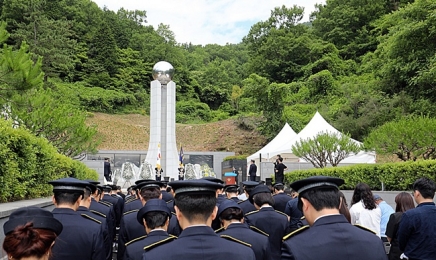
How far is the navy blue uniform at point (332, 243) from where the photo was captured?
7.25 ft

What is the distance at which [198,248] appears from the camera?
217 cm

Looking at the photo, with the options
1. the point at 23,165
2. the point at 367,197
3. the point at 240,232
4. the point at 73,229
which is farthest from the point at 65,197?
the point at 23,165

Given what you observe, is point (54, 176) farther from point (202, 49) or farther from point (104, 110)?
point (202, 49)

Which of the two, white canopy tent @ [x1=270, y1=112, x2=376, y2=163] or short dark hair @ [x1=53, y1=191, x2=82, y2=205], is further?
white canopy tent @ [x1=270, y1=112, x2=376, y2=163]

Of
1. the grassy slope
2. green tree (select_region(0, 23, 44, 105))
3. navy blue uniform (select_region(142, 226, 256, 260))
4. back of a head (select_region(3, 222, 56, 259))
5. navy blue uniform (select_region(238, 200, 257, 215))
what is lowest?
navy blue uniform (select_region(238, 200, 257, 215))

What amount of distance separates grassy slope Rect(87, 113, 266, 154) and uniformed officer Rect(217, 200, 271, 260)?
124ft

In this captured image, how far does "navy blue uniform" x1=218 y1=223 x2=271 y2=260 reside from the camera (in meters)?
3.45

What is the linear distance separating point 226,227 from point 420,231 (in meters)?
1.75

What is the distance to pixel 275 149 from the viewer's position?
84.3 ft

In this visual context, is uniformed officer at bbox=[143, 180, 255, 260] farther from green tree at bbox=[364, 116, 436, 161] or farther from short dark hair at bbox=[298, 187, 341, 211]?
green tree at bbox=[364, 116, 436, 161]

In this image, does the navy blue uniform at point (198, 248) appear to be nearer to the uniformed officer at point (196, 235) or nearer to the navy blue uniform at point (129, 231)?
the uniformed officer at point (196, 235)

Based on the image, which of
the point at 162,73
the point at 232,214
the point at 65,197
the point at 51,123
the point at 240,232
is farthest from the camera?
the point at 162,73

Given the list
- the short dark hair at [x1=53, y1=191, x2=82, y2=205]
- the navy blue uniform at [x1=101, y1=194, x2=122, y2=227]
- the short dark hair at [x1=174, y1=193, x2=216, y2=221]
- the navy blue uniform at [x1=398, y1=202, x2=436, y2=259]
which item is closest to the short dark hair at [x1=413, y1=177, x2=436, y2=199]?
the navy blue uniform at [x1=398, y1=202, x2=436, y2=259]

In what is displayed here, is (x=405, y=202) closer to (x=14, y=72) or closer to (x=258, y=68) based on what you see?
(x=14, y=72)
